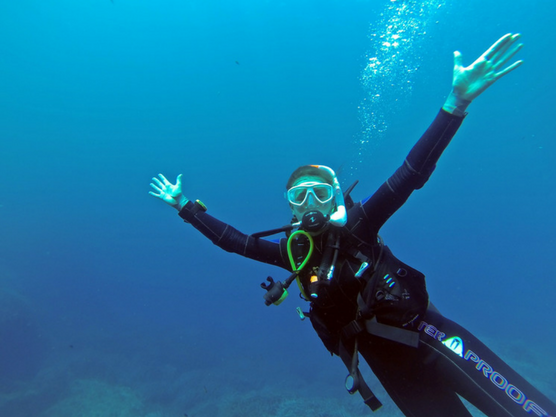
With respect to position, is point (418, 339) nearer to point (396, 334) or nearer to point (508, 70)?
point (396, 334)

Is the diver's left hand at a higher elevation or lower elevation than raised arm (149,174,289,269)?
higher

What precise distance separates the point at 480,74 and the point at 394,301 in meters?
1.86

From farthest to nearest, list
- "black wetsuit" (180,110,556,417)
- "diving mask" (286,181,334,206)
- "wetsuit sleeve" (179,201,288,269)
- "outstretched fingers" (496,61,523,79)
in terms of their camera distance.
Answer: "wetsuit sleeve" (179,201,288,269), "diving mask" (286,181,334,206), "black wetsuit" (180,110,556,417), "outstretched fingers" (496,61,523,79)

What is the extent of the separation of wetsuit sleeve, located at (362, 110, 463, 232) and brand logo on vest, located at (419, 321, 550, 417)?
3.52 ft

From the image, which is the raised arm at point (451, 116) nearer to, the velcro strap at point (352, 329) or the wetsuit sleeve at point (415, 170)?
the wetsuit sleeve at point (415, 170)

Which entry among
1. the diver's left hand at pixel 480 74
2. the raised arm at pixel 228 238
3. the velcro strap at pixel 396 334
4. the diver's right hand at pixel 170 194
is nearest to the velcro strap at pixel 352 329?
the velcro strap at pixel 396 334

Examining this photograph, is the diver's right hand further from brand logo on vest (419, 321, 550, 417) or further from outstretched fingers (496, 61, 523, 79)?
outstretched fingers (496, 61, 523, 79)

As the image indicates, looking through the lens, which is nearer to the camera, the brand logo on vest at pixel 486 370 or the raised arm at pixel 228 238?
the brand logo on vest at pixel 486 370

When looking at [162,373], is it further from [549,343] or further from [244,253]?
[549,343]

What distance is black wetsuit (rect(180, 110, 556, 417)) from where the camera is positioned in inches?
100.0

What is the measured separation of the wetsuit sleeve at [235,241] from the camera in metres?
3.50

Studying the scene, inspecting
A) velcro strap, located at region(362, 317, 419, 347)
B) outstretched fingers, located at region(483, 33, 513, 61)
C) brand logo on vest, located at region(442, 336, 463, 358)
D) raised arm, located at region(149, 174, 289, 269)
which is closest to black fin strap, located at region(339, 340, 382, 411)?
velcro strap, located at region(362, 317, 419, 347)

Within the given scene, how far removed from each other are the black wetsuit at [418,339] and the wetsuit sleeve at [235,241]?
58cm

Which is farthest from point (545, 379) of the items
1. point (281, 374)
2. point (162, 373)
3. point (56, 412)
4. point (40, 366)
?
point (40, 366)
